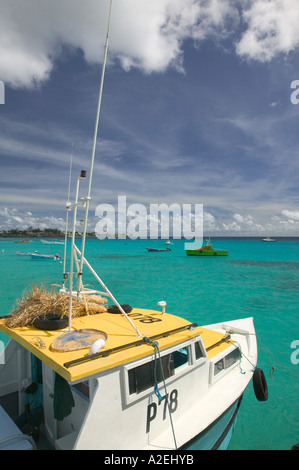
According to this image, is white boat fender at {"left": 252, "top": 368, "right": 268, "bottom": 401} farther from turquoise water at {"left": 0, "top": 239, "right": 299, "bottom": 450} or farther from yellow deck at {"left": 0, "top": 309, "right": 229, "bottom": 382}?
turquoise water at {"left": 0, "top": 239, "right": 299, "bottom": 450}

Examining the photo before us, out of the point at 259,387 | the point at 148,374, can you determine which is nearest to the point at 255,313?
the point at 259,387

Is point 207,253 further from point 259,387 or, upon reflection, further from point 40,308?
point 40,308

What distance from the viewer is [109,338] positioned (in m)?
4.07

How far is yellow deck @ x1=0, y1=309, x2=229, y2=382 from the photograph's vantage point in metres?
3.21

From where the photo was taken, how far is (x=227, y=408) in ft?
15.7

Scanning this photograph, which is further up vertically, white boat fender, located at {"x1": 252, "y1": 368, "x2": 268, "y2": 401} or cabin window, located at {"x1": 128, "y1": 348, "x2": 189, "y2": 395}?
cabin window, located at {"x1": 128, "y1": 348, "x2": 189, "y2": 395}

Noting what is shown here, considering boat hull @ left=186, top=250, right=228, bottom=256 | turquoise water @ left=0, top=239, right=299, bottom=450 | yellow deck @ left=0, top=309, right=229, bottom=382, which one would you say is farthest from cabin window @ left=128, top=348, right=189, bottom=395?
boat hull @ left=186, top=250, right=228, bottom=256

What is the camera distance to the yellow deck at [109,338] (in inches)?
127

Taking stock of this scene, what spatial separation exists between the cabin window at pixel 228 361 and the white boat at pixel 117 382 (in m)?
0.04

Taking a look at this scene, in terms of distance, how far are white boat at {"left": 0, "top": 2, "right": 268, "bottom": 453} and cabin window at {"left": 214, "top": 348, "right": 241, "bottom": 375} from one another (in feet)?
0.14

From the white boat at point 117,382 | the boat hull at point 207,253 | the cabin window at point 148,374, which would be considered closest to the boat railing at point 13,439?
the white boat at point 117,382

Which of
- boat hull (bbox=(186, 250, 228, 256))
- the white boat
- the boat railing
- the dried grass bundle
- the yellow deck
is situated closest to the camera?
the yellow deck

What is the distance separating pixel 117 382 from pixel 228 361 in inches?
141

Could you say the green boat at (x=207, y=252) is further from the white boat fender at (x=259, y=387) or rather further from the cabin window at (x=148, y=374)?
the cabin window at (x=148, y=374)
